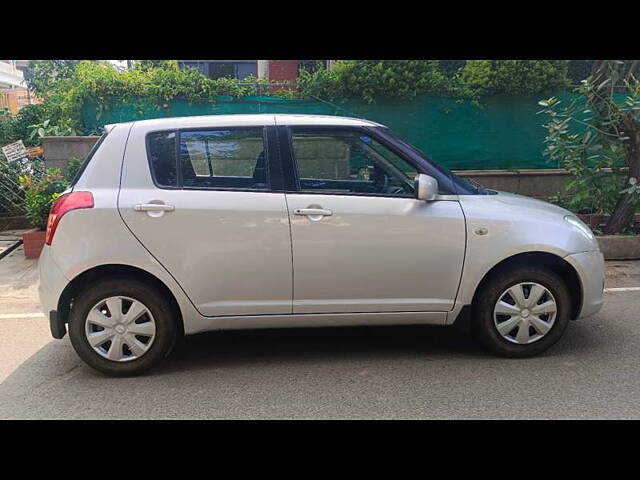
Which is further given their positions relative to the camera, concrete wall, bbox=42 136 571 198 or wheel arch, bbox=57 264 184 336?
concrete wall, bbox=42 136 571 198

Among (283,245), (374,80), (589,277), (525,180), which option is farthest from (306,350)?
(525,180)

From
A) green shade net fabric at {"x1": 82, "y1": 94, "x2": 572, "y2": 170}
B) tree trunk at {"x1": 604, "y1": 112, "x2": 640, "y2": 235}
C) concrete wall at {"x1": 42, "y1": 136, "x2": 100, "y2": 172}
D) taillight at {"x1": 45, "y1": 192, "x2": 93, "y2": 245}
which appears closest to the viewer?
taillight at {"x1": 45, "y1": 192, "x2": 93, "y2": 245}

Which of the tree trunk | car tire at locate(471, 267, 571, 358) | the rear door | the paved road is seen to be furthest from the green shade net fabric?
car tire at locate(471, 267, 571, 358)

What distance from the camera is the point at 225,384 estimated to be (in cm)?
385

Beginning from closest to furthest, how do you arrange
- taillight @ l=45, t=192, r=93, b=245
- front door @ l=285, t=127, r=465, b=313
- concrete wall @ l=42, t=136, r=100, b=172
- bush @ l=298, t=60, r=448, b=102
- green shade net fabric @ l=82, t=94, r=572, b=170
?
taillight @ l=45, t=192, r=93, b=245 < front door @ l=285, t=127, r=465, b=313 < concrete wall @ l=42, t=136, r=100, b=172 < bush @ l=298, t=60, r=448, b=102 < green shade net fabric @ l=82, t=94, r=572, b=170

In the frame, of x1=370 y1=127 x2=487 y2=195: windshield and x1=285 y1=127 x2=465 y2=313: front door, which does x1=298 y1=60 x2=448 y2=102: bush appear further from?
x1=285 y1=127 x2=465 y2=313: front door

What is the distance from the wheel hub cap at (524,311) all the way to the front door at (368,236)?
1.33 feet

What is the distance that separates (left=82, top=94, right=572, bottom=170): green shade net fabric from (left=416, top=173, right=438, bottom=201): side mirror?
553 centimetres

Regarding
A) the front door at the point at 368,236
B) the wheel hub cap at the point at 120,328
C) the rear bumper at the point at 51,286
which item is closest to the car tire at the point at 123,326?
the wheel hub cap at the point at 120,328

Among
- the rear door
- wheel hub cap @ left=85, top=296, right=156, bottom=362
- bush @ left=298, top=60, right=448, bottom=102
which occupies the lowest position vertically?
wheel hub cap @ left=85, top=296, right=156, bottom=362

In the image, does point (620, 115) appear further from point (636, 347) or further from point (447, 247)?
point (447, 247)

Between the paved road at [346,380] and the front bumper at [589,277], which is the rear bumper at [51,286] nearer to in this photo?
the paved road at [346,380]

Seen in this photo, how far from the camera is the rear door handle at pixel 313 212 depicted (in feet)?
12.7

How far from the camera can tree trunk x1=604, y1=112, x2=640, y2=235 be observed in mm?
7254
